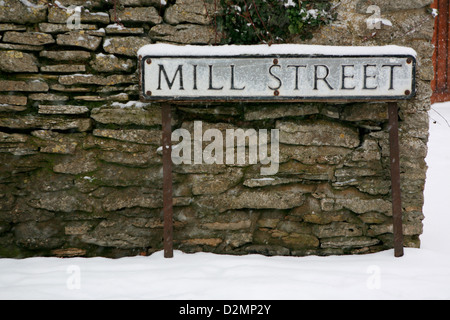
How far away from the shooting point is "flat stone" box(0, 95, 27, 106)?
222 centimetres

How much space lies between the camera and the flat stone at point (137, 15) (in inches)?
88.2

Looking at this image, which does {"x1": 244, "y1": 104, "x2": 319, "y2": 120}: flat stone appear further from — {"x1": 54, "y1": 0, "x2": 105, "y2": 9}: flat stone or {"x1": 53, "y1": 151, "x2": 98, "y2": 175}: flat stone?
{"x1": 54, "y1": 0, "x2": 105, "y2": 9}: flat stone

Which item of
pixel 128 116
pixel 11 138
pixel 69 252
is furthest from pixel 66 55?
pixel 69 252

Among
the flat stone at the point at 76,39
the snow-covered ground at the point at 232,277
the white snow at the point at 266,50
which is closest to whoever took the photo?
the snow-covered ground at the point at 232,277

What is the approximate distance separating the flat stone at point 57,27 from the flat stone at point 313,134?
1450mm

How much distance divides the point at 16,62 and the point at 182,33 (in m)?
1.14

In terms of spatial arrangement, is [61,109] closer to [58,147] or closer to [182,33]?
[58,147]

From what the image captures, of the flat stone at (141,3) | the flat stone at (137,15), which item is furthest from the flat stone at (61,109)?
the flat stone at (141,3)

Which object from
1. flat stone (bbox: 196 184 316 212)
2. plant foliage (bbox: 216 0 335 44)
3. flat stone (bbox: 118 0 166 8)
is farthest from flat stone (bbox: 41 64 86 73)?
flat stone (bbox: 196 184 316 212)

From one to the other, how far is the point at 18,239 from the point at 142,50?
1.57m

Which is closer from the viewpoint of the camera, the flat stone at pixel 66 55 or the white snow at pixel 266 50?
the white snow at pixel 266 50

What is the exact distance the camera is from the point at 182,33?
2.28 metres

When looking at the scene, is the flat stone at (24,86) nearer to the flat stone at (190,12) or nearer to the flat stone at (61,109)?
the flat stone at (61,109)

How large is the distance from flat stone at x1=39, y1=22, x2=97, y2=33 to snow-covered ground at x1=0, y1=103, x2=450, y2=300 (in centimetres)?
156
